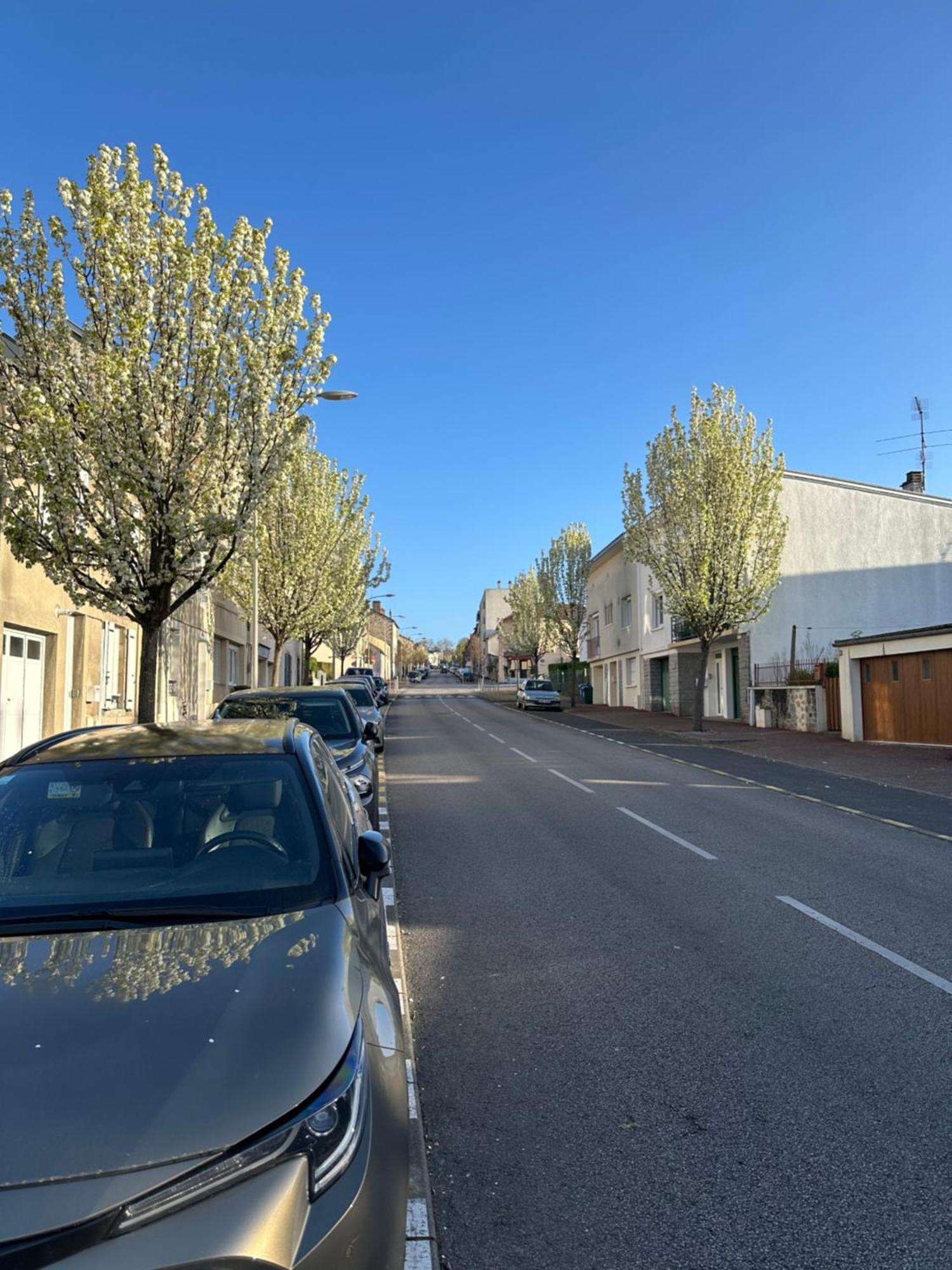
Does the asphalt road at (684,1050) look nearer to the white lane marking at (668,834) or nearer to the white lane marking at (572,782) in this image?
the white lane marking at (668,834)

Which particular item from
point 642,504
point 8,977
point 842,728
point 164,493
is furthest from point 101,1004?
point 642,504

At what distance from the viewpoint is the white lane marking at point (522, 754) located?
19.6 metres

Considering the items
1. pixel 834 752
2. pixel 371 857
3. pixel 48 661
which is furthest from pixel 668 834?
pixel 834 752

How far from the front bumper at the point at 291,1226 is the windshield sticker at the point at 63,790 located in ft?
6.23

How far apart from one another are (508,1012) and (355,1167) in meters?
3.02

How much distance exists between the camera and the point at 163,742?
405 centimetres

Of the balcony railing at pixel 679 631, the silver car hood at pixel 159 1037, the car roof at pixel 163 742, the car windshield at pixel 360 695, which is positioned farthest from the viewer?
the balcony railing at pixel 679 631

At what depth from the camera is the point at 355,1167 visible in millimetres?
2010

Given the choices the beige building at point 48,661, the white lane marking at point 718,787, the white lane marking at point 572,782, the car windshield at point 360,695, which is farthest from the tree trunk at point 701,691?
the beige building at point 48,661

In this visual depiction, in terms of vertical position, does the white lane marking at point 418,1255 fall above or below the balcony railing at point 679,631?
below

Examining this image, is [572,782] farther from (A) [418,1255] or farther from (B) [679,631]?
(B) [679,631]

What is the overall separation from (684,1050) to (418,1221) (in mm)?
1785

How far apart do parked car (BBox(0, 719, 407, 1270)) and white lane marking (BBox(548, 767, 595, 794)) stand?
Answer: 35.6 feet

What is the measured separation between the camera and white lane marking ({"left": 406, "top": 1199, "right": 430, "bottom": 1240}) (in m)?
2.90
